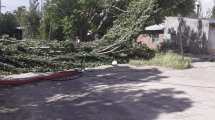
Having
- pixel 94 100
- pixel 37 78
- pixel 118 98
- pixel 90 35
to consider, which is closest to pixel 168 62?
pixel 37 78

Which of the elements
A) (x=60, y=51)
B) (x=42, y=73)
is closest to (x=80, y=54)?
Result: (x=60, y=51)

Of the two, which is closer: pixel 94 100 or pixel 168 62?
pixel 94 100

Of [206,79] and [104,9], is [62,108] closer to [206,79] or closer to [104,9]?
[206,79]

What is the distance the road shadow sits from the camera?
12.9 m

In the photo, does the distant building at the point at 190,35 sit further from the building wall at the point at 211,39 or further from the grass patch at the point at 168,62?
the grass patch at the point at 168,62

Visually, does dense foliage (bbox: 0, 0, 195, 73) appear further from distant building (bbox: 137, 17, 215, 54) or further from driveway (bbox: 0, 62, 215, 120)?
distant building (bbox: 137, 17, 215, 54)

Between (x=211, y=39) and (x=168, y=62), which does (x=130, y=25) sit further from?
(x=211, y=39)

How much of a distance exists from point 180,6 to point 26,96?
19.8m

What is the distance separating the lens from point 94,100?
1523cm

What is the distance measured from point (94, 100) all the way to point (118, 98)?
798mm

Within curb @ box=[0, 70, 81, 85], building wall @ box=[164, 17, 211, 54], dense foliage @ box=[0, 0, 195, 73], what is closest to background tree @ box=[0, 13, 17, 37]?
dense foliage @ box=[0, 0, 195, 73]

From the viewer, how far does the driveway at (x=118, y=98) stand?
1285cm

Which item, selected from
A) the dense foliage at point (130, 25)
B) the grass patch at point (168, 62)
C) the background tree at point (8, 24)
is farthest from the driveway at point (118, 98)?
the background tree at point (8, 24)

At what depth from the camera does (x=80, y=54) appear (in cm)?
2678
